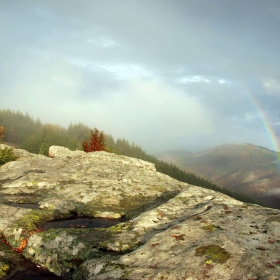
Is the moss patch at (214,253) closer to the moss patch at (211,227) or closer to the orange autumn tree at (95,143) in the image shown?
the moss patch at (211,227)

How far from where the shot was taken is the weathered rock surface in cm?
639

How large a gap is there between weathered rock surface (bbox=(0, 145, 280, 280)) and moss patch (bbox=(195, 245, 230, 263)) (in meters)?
0.02

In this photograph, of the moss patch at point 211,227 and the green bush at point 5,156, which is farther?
the green bush at point 5,156

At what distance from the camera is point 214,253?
22.0ft

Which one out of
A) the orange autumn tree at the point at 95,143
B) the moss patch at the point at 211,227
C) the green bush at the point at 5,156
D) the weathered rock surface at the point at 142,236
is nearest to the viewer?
the weathered rock surface at the point at 142,236

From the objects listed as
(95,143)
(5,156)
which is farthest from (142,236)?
(95,143)

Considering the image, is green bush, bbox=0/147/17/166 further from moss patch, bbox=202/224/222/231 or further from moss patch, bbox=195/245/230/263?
moss patch, bbox=195/245/230/263

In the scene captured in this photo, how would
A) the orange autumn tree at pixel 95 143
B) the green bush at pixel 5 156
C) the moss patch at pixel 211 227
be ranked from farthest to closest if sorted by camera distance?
1. the orange autumn tree at pixel 95 143
2. the green bush at pixel 5 156
3. the moss patch at pixel 211 227

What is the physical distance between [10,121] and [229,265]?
21491 cm

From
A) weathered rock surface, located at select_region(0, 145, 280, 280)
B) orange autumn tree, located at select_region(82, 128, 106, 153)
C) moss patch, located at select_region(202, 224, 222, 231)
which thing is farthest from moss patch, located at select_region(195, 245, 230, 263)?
orange autumn tree, located at select_region(82, 128, 106, 153)

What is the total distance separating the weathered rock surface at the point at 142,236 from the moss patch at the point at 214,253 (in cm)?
2

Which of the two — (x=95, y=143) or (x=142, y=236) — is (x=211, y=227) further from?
(x=95, y=143)

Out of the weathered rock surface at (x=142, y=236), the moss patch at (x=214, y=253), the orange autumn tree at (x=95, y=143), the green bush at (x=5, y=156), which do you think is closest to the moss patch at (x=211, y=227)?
the weathered rock surface at (x=142, y=236)

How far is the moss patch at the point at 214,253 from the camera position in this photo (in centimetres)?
646
